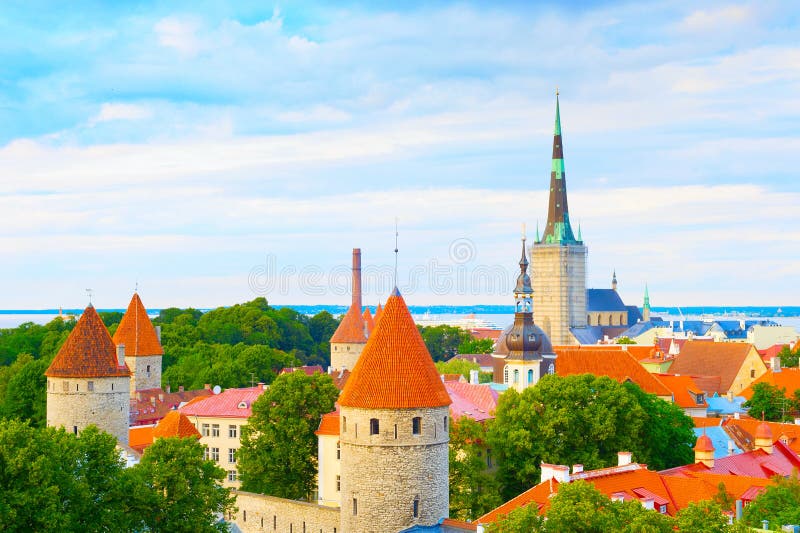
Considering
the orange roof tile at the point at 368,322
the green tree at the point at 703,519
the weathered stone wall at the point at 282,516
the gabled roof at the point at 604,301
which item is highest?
the gabled roof at the point at 604,301

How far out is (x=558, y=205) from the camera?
150 m

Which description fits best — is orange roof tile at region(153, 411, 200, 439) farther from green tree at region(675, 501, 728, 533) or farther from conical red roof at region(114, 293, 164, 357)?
green tree at region(675, 501, 728, 533)

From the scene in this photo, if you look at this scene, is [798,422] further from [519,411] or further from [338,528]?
[338,528]

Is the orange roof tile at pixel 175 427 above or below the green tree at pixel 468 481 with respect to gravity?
above

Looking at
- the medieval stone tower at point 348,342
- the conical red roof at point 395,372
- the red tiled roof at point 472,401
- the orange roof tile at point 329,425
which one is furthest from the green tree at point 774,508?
the medieval stone tower at point 348,342

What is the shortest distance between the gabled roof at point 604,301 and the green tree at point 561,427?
125m

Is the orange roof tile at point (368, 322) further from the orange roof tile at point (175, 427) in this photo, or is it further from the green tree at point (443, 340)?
the green tree at point (443, 340)

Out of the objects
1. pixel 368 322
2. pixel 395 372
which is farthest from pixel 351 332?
pixel 395 372

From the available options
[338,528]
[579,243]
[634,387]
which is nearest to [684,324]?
[579,243]

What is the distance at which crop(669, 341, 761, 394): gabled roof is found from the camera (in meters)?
78.6

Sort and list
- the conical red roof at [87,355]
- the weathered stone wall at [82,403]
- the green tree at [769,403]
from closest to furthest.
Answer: the weathered stone wall at [82,403], the conical red roof at [87,355], the green tree at [769,403]

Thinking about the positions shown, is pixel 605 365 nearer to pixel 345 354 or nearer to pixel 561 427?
pixel 345 354

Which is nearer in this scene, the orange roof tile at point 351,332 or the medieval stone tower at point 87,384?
the medieval stone tower at point 87,384

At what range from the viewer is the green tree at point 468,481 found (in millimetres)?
39938
